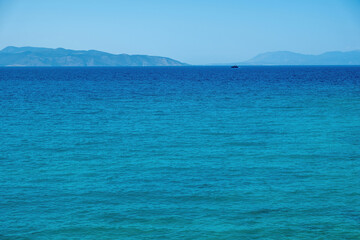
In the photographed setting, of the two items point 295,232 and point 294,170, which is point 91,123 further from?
point 295,232

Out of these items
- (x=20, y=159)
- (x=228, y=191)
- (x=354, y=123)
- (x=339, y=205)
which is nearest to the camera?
(x=339, y=205)

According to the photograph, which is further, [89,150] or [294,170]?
[89,150]

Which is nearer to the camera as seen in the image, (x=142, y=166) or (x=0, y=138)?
(x=142, y=166)

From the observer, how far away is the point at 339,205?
1402 centimetres

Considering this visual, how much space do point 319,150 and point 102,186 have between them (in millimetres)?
12480

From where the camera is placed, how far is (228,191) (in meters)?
15.2

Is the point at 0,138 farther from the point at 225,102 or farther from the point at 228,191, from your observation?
the point at 225,102

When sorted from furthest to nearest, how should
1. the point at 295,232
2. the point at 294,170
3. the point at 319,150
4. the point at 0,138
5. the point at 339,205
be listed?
1. the point at 0,138
2. the point at 319,150
3. the point at 294,170
4. the point at 339,205
5. the point at 295,232

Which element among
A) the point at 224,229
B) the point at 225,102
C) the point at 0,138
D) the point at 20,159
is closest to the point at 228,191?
the point at 224,229

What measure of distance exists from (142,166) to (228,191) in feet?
16.9

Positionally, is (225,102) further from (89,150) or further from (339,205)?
(339,205)

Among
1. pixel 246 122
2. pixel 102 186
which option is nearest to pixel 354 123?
pixel 246 122

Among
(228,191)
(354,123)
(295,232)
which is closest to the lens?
(295,232)

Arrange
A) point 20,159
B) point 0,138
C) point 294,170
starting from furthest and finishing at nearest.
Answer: point 0,138
point 20,159
point 294,170
